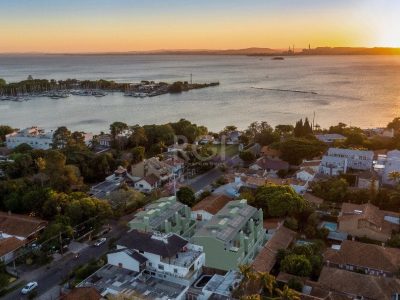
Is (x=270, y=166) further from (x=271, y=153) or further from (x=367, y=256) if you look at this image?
(x=367, y=256)

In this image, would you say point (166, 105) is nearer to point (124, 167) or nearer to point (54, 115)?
point (54, 115)

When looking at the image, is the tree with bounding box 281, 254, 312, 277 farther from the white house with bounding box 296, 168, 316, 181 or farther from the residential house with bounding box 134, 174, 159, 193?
the residential house with bounding box 134, 174, 159, 193

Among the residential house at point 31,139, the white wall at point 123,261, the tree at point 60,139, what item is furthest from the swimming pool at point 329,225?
the residential house at point 31,139

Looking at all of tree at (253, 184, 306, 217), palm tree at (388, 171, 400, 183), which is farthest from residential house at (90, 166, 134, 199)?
palm tree at (388, 171, 400, 183)

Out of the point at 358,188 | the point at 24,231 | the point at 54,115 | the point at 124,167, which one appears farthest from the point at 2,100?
the point at 358,188

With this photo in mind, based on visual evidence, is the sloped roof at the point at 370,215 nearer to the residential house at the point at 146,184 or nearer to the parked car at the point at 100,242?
the parked car at the point at 100,242

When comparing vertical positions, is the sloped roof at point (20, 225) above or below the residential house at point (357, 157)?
below

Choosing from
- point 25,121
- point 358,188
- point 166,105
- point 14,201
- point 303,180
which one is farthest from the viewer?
point 166,105
